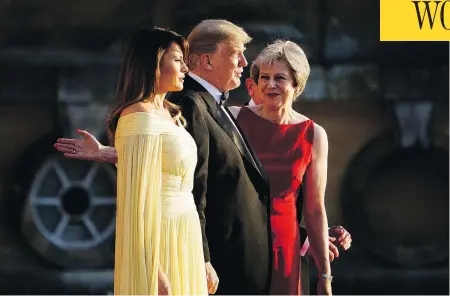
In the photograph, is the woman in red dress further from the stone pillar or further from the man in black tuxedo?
the stone pillar

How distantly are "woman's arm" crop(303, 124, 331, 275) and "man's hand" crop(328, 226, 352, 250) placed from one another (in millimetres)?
174

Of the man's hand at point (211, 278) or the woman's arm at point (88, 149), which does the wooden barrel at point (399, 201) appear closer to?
the man's hand at point (211, 278)

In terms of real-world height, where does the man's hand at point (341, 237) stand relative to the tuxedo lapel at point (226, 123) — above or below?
below

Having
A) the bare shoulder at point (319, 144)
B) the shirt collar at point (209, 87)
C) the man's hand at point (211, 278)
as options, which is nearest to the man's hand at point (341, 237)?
the bare shoulder at point (319, 144)

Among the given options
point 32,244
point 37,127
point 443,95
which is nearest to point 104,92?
point 37,127

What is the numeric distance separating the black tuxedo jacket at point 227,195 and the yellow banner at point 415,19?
2.25 m

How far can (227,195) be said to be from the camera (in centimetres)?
579

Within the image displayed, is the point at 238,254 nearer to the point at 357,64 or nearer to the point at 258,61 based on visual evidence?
the point at 258,61

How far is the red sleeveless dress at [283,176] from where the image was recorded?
20.1 ft

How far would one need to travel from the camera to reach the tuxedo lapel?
582 cm

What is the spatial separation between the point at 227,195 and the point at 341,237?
0.86 m

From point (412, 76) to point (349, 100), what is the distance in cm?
48

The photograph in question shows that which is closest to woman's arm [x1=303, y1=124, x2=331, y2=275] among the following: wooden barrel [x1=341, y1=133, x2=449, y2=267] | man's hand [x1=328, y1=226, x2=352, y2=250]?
man's hand [x1=328, y1=226, x2=352, y2=250]

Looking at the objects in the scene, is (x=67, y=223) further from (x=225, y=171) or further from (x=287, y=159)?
(x=225, y=171)
